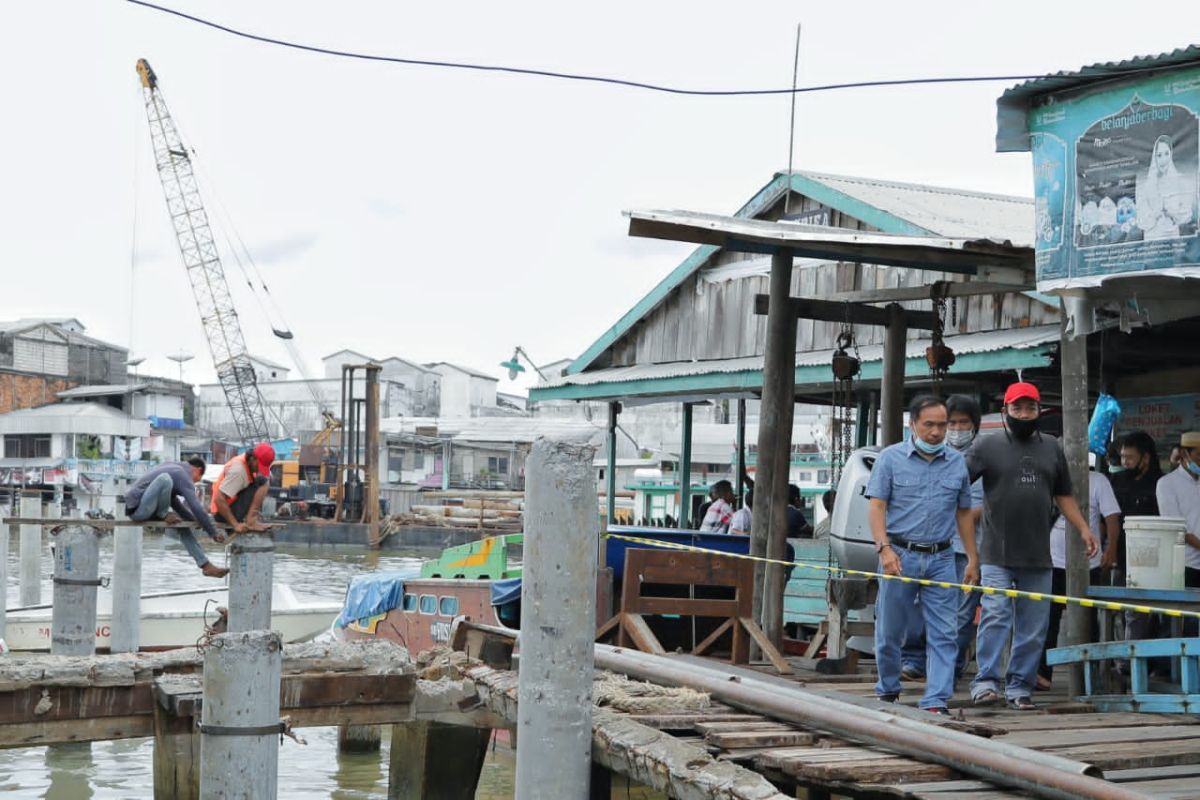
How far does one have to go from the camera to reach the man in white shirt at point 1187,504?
9078mm

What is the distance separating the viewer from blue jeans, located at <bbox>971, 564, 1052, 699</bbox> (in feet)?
26.5

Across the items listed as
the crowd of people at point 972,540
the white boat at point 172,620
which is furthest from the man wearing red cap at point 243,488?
the crowd of people at point 972,540

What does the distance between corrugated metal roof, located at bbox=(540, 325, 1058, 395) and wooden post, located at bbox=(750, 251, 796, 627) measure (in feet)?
10.7

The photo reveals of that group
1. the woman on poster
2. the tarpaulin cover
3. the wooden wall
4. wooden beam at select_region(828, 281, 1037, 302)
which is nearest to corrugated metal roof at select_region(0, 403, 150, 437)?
the wooden wall

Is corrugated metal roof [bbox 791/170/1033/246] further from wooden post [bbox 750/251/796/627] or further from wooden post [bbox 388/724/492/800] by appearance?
wooden post [bbox 388/724/492/800]

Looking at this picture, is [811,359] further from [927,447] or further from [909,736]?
[909,736]

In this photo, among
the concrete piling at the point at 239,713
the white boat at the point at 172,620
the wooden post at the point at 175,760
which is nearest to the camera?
the concrete piling at the point at 239,713

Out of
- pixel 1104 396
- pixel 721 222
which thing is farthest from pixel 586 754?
pixel 1104 396

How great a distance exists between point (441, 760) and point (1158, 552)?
17.1ft

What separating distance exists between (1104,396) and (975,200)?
269 inches

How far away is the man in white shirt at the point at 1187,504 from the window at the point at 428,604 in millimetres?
8106

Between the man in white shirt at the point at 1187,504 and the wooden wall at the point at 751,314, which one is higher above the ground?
the wooden wall at the point at 751,314

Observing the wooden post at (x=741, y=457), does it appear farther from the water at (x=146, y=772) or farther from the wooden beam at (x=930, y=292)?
the wooden beam at (x=930, y=292)

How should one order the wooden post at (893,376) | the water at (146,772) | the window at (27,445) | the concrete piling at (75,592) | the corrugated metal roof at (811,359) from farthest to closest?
the window at (27,445), the concrete piling at (75,592), the water at (146,772), the corrugated metal roof at (811,359), the wooden post at (893,376)
